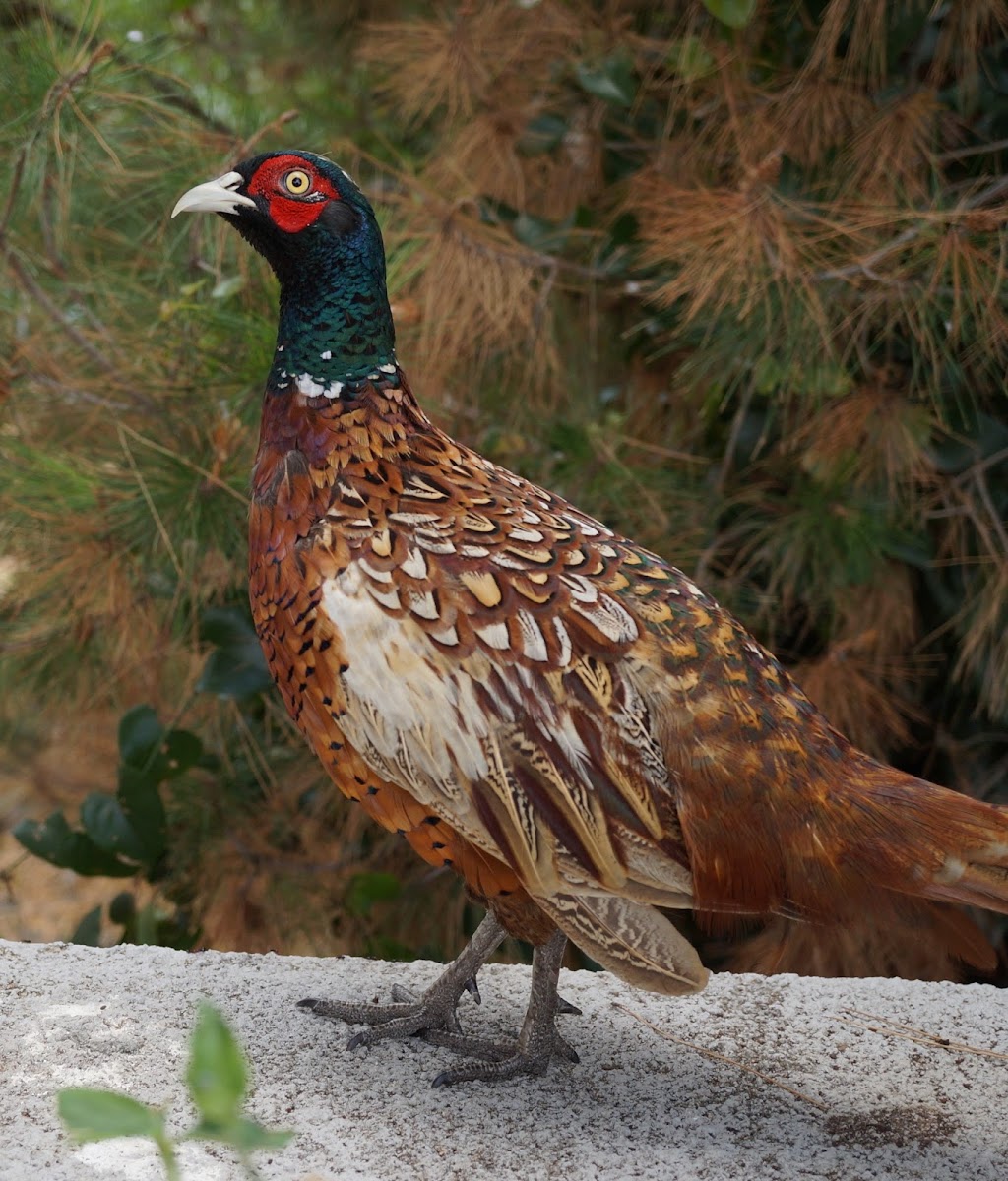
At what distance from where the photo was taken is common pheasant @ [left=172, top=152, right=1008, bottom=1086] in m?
2.22

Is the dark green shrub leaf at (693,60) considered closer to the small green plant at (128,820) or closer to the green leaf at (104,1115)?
the small green plant at (128,820)

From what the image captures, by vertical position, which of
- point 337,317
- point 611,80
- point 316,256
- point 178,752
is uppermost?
point 611,80

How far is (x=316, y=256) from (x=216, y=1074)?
1.74 metres

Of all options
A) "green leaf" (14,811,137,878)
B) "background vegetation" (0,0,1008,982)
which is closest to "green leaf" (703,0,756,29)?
"background vegetation" (0,0,1008,982)

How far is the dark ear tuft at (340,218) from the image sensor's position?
2.46 m

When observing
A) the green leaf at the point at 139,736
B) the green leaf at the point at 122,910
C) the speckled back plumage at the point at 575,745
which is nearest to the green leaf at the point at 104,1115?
the speckled back plumage at the point at 575,745

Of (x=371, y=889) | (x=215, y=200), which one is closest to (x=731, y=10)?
(x=215, y=200)

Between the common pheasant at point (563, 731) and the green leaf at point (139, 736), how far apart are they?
1401 mm

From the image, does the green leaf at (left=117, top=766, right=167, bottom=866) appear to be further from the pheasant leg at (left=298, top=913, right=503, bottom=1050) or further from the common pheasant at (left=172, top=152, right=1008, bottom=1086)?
the common pheasant at (left=172, top=152, right=1008, bottom=1086)

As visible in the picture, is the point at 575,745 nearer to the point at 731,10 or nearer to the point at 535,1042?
the point at 535,1042

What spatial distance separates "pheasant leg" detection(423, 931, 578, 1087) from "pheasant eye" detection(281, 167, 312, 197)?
→ 142cm

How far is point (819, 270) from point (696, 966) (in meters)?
2.15

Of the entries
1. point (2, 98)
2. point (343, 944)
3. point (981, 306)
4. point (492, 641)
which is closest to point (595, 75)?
point (981, 306)

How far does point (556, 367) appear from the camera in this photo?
399cm
